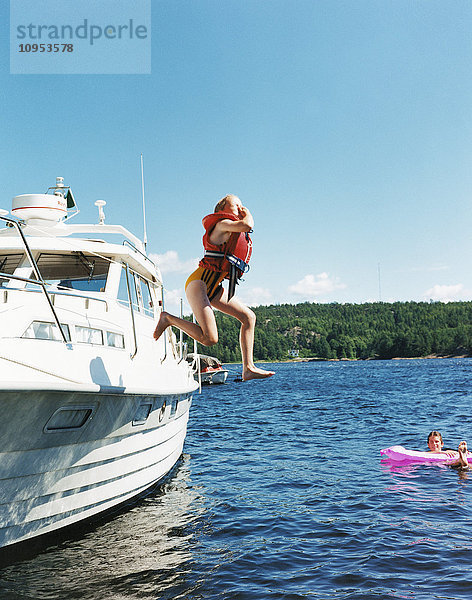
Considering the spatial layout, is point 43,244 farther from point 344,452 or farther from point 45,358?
point 344,452

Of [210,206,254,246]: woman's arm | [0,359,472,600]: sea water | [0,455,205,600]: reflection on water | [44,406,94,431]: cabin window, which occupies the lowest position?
[0,359,472,600]: sea water

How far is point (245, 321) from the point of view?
15.0ft

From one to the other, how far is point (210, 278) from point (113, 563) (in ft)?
12.4

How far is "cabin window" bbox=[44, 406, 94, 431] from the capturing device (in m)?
5.21

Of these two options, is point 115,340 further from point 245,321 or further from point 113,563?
point 245,321

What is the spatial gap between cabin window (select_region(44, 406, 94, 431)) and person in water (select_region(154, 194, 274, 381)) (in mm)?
1622

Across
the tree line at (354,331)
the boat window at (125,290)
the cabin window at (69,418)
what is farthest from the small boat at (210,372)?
the tree line at (354,331)

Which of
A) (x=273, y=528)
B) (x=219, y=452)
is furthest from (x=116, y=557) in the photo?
(x=219, y=452)

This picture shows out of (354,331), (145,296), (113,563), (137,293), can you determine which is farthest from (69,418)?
(354,331)

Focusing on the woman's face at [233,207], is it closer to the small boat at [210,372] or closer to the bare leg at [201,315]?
the bare leg at [201,315]

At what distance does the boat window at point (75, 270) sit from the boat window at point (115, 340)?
133cm

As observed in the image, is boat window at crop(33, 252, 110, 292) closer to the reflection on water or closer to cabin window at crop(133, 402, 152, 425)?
cabin window at crop(133, 402, 152, 425)

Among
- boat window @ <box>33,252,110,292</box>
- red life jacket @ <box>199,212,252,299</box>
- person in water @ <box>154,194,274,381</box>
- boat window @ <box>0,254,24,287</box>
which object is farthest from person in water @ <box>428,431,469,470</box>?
boat window @ <box>0,254,24,287</box>

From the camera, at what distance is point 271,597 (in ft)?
18.1
